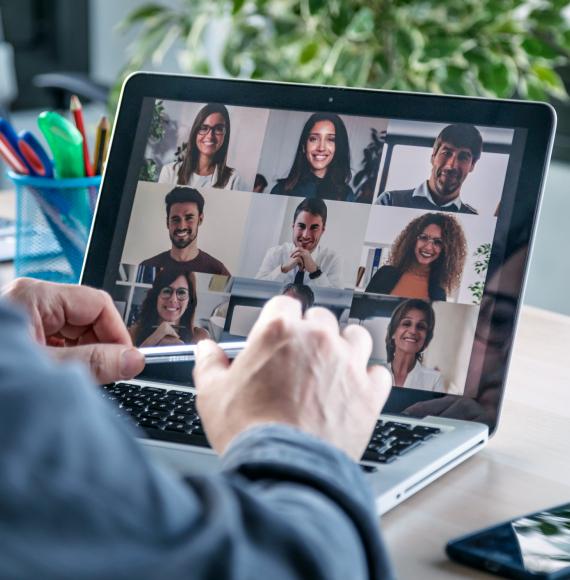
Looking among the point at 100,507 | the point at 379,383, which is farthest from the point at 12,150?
the point at 100,507

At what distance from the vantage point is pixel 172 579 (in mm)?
312

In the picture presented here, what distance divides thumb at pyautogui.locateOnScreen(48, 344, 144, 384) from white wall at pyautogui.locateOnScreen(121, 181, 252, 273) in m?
0.11

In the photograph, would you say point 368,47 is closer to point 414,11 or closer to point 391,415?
point 414,11

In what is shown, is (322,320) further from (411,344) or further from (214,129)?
(214,129)

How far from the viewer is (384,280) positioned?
772mm

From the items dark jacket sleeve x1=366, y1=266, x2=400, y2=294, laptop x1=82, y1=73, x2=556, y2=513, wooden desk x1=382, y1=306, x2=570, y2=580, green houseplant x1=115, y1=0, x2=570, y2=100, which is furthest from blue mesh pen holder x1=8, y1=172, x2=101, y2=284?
green houseplant x1=115, y1=0, x2=570, y2=100

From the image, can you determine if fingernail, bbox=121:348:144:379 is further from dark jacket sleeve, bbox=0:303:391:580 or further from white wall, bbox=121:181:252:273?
dark jacket sleeve, bbox=0:303:391:580

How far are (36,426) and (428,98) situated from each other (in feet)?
1.94

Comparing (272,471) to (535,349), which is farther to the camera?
(535,349)

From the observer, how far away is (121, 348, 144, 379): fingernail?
757 mm

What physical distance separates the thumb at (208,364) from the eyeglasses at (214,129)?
0.30m

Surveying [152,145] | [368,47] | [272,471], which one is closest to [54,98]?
[368,47]

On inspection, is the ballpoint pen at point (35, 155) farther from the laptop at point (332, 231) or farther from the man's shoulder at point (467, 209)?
the man's shoulder at point (467, 209)

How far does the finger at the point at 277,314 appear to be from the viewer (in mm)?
546
